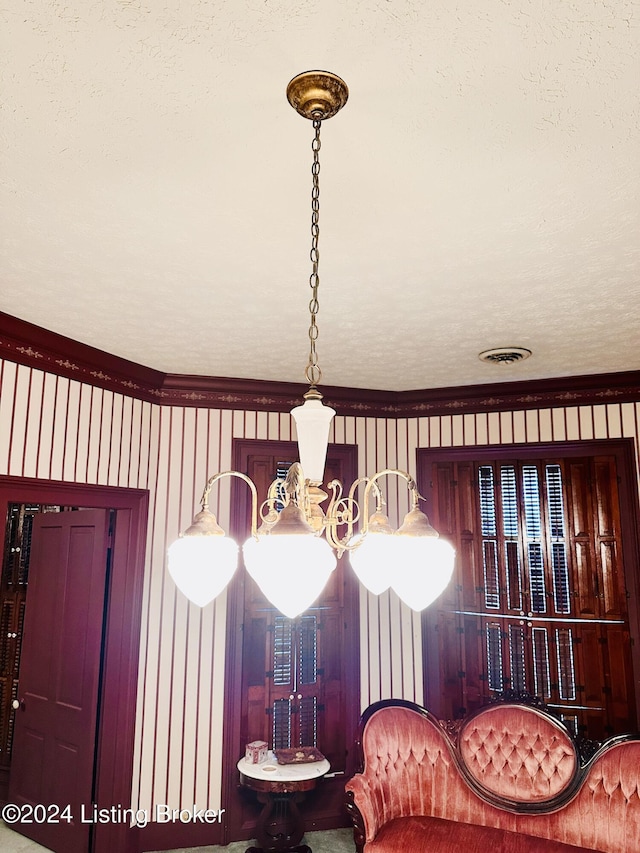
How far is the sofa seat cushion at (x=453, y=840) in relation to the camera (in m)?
2.89

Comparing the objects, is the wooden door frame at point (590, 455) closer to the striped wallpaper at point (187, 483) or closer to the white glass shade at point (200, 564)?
the striped wallpaper at point (187, 483)

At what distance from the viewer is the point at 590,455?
4.05m

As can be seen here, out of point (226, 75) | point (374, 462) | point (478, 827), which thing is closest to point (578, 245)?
point (226, 75)

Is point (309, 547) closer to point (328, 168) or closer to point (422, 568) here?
point (422, 568)

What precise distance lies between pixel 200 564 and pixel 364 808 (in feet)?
8.00

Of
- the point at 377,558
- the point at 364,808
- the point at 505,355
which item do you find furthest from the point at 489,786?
the point at 377,558

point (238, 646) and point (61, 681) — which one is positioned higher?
point (238, 646)

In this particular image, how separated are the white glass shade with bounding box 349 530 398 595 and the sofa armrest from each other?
218 cm

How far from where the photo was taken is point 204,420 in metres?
4.17

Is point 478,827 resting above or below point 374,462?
below

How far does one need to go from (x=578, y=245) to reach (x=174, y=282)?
5.25 ft

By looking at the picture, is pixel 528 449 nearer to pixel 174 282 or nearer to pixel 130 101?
pixel 174 282

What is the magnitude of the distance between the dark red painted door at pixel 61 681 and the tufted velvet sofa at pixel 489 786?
1.63 m

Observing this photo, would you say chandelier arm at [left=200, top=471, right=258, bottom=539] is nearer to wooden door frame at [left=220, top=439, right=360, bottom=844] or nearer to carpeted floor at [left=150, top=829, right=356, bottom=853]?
wooden door frame at [left=220, top=439, right=360, bottom=844]
